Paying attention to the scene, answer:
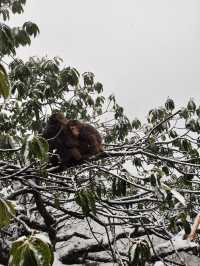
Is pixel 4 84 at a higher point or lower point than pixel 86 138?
lower

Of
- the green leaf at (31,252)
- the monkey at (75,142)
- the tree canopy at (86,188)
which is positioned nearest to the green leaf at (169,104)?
the tree canopy at (86,188)

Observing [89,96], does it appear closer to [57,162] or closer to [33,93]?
[33,93]

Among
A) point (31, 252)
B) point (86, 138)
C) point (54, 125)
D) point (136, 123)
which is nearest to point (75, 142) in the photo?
point (86, 138)

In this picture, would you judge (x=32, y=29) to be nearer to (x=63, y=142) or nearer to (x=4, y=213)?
(x=63, y=142)

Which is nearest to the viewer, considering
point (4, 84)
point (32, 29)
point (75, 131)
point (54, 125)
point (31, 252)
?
point (31, 252)

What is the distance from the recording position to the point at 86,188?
8.86 ft

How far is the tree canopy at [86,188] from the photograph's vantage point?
2.37 m

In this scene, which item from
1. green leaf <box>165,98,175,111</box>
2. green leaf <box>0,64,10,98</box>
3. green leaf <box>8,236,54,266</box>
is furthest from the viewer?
green leaf <box>165,98,175,111</box>

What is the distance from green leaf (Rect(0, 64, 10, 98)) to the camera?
1.78m

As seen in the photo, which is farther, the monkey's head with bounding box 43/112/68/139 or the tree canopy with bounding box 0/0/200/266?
the monkey's head with bounding box 43/112/68/139

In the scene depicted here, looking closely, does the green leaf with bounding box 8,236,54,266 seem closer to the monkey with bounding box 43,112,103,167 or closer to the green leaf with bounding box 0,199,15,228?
the green leaf with bounding box 0,199,15,228

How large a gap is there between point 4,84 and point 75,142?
2.73 m

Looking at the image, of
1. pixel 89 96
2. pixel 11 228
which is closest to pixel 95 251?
pixel 11 228

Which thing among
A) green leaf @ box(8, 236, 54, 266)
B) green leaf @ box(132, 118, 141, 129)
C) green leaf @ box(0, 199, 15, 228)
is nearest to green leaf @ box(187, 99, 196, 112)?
green leaf @ box(132, 118, 141, 129)
